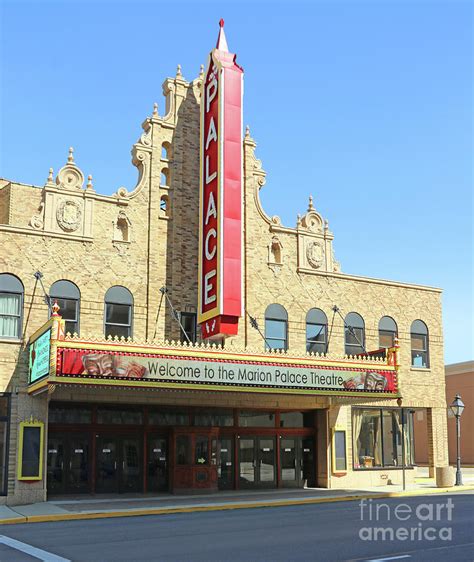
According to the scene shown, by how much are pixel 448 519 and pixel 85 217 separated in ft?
51.5

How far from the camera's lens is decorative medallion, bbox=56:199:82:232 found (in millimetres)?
26312

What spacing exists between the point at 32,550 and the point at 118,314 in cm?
1272

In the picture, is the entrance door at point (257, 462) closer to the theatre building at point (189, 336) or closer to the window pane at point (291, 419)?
the theatre building at point (189, 336)

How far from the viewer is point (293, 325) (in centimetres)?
3017

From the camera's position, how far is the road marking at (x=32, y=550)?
13.4 metres

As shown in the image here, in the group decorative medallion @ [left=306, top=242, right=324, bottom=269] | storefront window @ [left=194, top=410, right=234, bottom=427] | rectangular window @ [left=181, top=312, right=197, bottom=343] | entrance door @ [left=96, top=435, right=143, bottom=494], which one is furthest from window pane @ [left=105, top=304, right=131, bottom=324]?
decorative medallion @ [left=306, top=242, right=324, bottom=269]

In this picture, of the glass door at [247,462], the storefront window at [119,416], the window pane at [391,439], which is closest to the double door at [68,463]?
the storefront window at [119,416]

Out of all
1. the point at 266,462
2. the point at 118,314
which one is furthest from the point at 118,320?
the point at 266,462

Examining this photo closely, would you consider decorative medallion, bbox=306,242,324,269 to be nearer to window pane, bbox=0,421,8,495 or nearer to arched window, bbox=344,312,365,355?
arched window, bbox=344,312,365,355

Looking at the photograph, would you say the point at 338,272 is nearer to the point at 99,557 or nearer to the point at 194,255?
the point at 194,255

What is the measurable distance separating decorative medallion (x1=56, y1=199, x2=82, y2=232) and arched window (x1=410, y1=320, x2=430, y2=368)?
51.6 feet

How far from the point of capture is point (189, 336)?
2797cm

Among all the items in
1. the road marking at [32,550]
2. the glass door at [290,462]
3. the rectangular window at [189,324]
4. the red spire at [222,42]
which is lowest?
the road marking at [32,550]

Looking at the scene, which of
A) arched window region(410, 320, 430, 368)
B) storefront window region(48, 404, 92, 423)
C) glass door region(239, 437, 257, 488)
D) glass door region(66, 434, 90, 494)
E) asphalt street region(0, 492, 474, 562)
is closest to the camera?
asphalt street region(0, 492, 474, 562)
